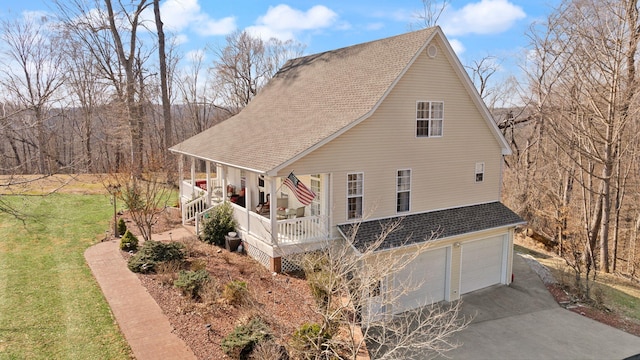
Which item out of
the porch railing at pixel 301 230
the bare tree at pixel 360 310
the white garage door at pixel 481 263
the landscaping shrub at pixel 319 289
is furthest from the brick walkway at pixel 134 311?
the white garage door at pixel 481 263

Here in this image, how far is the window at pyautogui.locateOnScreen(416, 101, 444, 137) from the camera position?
15695mm

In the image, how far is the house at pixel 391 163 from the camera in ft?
45.2

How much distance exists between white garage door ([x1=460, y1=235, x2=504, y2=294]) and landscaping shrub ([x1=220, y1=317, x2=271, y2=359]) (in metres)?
9.96

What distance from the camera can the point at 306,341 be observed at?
904 centimetres

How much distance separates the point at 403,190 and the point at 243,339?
8629mm

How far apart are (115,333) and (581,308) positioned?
16.7 meters

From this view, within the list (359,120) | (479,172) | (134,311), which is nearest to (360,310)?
(134,311)

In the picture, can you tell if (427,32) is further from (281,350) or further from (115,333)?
(115,333)

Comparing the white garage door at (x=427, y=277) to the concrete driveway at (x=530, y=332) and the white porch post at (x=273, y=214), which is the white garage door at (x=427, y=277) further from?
the white porch post at (x=273, y=214)

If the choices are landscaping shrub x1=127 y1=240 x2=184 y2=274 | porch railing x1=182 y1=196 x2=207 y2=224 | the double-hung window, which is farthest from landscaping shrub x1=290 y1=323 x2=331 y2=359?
porch railing x1=182 y1=196 x2=207 y2=224

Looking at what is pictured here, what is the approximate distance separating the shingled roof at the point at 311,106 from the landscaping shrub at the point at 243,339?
4801 mm

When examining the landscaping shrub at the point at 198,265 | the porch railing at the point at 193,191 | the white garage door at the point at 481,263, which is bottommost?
the white garage door at the point at 481,263

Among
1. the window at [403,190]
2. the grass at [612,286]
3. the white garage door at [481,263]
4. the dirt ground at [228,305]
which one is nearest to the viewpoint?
the dirt ground at [228,305]

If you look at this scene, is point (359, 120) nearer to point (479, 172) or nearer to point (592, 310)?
point (479, 172)
